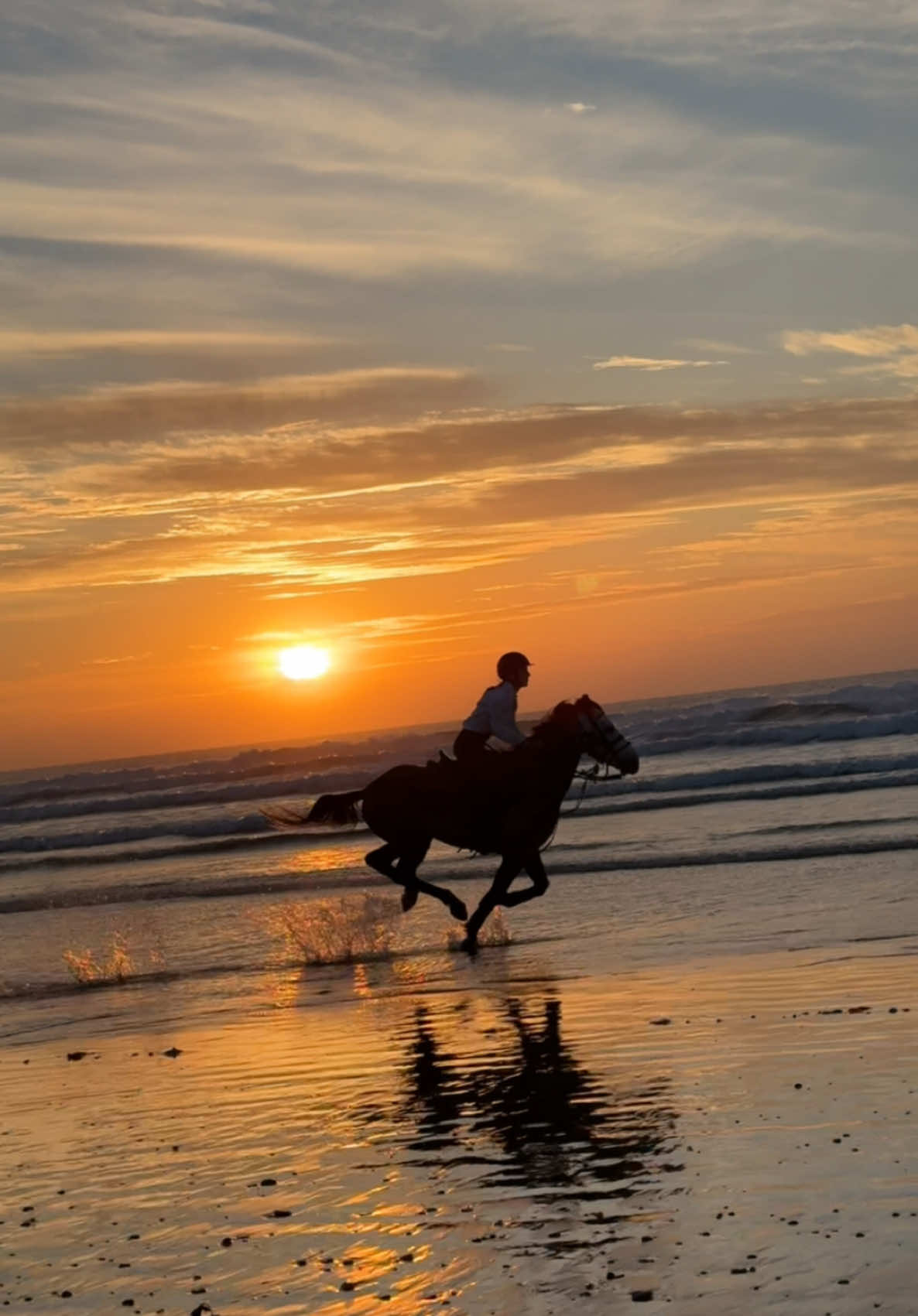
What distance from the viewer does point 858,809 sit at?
25.5m

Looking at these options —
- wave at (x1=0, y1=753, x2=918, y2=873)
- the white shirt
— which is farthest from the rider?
wave at (x1=0, y1=753, x2=918, y2=873)

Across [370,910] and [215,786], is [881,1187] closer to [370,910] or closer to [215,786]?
[370,910]

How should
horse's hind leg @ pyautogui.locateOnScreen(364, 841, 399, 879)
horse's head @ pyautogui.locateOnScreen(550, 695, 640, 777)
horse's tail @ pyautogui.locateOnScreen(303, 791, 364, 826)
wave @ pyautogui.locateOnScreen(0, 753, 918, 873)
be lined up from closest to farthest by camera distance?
horse's head @ pyautogui.locateOnScreen(550, 695, 640, 777)
horse's hind leg @ pyautogui.locateOnScreen(364, 841, 399, 879)
horse's tail @ pyautogui.locateOnScreen(303, 791, 364, 826)
wave @ pyautogui.locateOnScreen(0, 753, 918, 873)

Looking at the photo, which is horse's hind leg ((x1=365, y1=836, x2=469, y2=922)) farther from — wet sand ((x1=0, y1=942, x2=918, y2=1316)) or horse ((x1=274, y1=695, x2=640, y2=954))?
wet sand ((x1=0, y1=942, x2=918, y2=1316))

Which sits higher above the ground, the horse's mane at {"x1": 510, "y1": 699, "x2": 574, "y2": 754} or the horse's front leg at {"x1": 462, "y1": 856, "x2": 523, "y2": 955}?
the horse's mane at {"x1": 510, "y1": 699, "x2": 574, "y2": 754}

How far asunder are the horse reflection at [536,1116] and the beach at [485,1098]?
0.09ft

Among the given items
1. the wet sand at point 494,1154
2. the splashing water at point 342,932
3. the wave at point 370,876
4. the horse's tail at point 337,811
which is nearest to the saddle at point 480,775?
the horse's tail at point 337,811

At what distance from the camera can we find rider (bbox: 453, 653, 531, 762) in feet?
46.4

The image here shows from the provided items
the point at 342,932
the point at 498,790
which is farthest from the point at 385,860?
the point at 498,790

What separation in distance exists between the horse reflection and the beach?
28 millimetres

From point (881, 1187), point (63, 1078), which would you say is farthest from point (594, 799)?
point (881, 1187)

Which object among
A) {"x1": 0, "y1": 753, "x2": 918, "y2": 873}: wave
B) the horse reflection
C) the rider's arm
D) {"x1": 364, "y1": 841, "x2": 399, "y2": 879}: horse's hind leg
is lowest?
{"x1": 0, "y1": 753, "x2": 918, "y2": 873}: wave

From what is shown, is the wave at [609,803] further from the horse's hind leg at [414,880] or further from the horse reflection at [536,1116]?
the horse reflection at [536,1116]

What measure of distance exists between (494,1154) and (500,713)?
7014 mm
